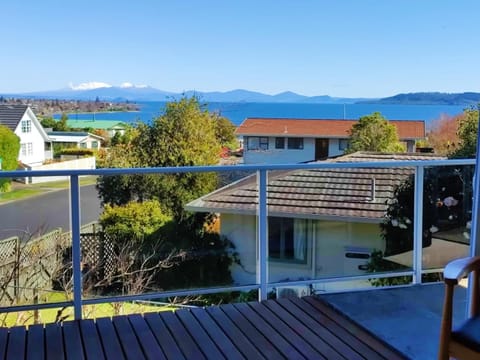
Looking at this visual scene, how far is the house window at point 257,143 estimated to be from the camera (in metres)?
18.0

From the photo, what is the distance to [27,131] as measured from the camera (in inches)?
683

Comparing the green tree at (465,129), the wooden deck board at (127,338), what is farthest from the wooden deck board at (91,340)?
the green tree at (465,129)

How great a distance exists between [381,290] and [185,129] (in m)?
14.5

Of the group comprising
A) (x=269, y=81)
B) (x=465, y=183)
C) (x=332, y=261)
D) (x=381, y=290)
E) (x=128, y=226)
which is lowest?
(x=381, y=290)

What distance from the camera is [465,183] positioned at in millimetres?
3613

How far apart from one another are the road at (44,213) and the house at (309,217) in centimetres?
63

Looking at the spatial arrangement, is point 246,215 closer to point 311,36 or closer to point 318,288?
point 318,288

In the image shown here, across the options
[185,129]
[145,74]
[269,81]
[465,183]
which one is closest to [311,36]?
[269,81]

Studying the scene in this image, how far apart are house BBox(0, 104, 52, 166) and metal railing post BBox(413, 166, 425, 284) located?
11.8 metres

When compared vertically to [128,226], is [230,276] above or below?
below

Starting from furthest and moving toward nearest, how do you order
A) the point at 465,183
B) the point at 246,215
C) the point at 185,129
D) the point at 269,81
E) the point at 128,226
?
the point at 269,81
the point at 185,129
the point at 465,183
the point at 246,215
the point at 128,226

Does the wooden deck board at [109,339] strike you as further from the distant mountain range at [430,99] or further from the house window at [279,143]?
the house window at [279,143]

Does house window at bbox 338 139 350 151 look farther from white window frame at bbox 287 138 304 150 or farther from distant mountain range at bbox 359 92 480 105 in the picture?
distant mountain range at bbox 359 92 480 105

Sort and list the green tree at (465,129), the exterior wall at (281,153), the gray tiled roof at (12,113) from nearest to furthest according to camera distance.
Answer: the green tree at (465,129), the gray tiled roof at (12,113), the exterior wall at (281,153)
